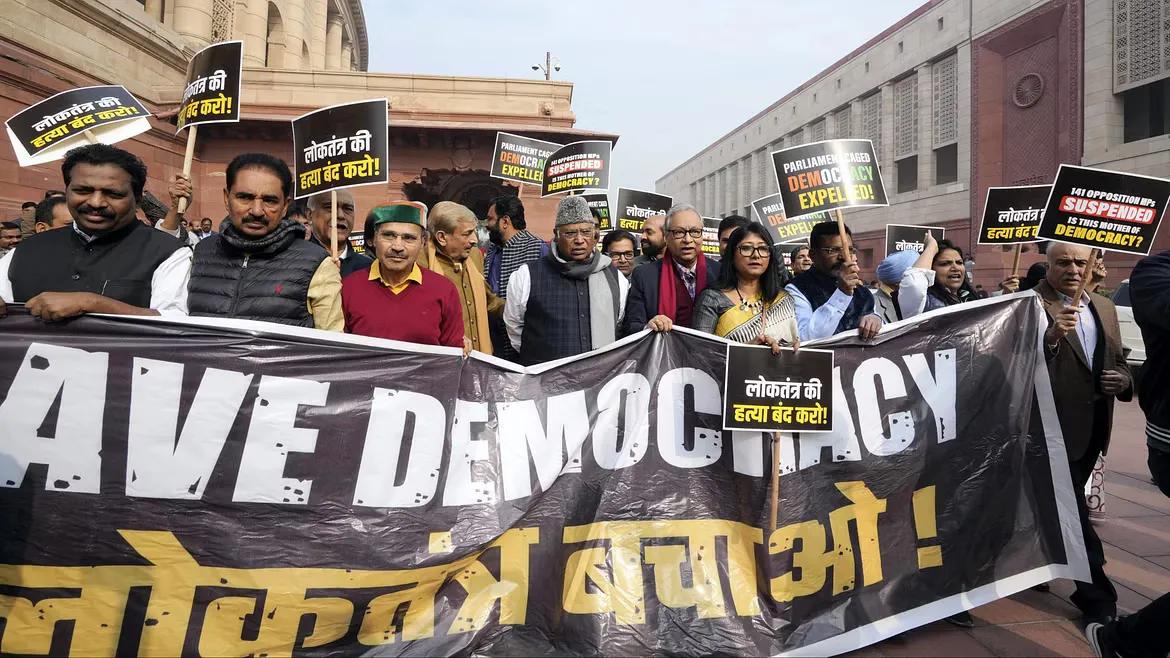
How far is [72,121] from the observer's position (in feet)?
14.6

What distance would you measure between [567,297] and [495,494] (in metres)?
1.36

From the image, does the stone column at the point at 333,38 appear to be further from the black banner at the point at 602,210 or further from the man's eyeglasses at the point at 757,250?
the man's eyeglasses at the point at 757,250

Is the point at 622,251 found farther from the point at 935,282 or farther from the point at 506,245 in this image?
the point at 935,282

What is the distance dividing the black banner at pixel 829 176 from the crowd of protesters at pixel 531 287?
58 centimetres

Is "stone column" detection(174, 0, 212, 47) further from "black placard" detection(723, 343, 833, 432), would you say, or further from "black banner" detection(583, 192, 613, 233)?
Answer: "black placard" detection(723, 343, 833, 432)

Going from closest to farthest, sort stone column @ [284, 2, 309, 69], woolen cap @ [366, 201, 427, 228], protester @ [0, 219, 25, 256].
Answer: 1. woolen cap @ [366, 201, 427, 228]
2. protester @ [0, 219, 25, 256]
3. stone column @ [284, 2, 309, 69]

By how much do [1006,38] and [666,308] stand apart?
28.7 meters

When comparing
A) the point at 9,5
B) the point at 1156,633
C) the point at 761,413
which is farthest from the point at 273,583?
the point at 9,5

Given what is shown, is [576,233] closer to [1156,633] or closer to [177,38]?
[1156,633]

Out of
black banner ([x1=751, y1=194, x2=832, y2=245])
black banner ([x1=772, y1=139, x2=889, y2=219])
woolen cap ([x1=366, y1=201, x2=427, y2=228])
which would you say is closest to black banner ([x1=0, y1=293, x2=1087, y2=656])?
woolen cap ([x1=366, y1=201, x2=427, y2=228])

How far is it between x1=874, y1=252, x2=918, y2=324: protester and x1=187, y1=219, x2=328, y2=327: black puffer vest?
3195 millimetres

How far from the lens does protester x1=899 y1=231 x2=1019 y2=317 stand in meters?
4.00

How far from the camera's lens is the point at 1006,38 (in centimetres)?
2581

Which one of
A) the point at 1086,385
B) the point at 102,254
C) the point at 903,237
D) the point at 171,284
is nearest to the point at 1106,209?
the point at 1086,385
